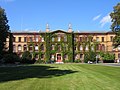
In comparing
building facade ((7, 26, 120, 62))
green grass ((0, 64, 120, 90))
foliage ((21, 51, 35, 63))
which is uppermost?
building facade ((7, 26, 120, 62))

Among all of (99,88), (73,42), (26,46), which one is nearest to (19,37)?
(26,46)

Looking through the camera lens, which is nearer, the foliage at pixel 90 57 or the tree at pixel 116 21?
the tree at pixel 116 21

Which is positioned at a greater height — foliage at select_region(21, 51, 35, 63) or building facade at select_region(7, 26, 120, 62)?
building facade at select_region(7, 26, 120, 62)

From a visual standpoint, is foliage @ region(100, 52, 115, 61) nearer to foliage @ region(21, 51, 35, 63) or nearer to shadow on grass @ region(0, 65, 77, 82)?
foliage @ region(21, 51, 35, 63)

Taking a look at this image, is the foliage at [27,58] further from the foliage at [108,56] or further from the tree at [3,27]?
the tree at [3,27]

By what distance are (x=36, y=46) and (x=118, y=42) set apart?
144 ft

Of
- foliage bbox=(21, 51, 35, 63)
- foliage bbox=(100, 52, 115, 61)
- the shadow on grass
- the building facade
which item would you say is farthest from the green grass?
the building facade

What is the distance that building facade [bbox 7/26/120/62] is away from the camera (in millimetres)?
107250

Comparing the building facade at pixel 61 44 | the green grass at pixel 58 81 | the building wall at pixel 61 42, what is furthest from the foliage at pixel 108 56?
the green grass at pixel 58 81

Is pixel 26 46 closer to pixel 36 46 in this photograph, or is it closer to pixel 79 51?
pixel 36 46

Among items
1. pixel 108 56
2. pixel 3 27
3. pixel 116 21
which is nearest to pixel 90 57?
pixel 108 56

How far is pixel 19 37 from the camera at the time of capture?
109562 mm

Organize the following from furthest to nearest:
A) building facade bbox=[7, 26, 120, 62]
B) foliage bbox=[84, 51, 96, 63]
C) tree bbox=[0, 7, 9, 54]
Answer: building facade bbox=[7, 26, 120, 62]
foliage bbox=[84, 51, 96, 63]
tree bbox=[0, 7, 9, 54]

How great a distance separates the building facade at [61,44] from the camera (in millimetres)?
107250
